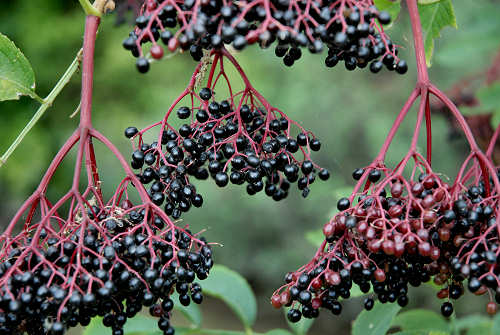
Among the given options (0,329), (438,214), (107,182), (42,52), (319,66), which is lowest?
(0,329)

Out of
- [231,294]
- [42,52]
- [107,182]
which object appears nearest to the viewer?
[231,294]

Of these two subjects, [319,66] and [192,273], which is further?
[319,66]

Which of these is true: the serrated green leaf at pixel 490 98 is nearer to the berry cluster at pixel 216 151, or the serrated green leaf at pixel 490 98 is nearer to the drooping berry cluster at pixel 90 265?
the berry cluster at pixel 216 151

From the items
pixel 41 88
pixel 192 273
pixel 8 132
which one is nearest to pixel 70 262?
pixel 192 273

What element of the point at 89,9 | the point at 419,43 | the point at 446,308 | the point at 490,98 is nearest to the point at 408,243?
the point at 446,308

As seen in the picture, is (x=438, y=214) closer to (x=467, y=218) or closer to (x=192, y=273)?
(x=467, y=218)

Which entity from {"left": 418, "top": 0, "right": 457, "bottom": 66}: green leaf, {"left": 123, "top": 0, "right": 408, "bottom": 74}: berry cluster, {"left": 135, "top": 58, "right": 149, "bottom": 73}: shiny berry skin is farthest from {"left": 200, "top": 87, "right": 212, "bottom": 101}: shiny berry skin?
{"left": 418, "top": 0, "right": 457, "bottom": 66}: green leaf

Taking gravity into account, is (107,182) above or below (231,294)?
above
